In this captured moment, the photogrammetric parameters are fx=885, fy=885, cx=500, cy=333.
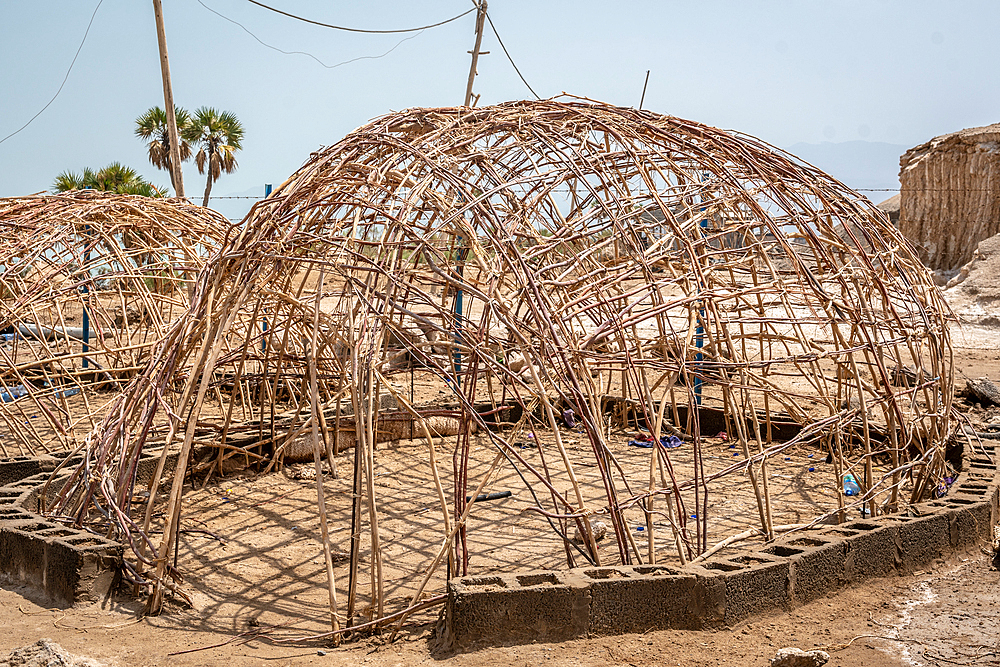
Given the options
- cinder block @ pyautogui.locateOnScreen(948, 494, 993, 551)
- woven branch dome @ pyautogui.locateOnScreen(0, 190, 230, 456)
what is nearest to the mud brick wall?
cinder block @ pyautogui.locateOnScreen(948, 494, 993, 551)

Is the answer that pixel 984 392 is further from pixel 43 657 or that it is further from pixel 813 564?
pixel 43 657

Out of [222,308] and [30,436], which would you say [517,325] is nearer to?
[222,308]

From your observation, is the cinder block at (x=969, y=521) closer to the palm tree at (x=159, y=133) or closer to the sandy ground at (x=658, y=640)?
the sandy ground at (x=658, y=640)

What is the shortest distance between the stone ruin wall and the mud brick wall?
16.5 metres

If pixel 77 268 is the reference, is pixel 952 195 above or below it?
above

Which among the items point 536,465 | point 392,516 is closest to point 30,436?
point 392,516

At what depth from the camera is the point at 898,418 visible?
651 cm

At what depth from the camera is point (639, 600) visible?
4.95 m

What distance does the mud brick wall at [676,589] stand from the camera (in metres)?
4.77

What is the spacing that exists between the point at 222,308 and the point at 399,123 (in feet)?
7.63

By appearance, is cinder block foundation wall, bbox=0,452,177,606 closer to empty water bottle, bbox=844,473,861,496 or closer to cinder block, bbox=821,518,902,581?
cinder block, bbox=821,518,902,581

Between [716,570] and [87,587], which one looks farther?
[87,587]

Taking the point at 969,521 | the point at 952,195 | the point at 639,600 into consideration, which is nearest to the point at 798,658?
the point at 639,600

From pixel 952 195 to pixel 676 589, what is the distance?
757 inches
